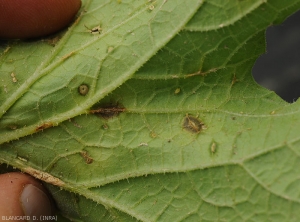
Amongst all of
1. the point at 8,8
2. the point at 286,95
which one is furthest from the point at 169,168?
the point at 286,95

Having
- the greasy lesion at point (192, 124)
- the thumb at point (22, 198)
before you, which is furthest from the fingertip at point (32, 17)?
the greasy lesion at point (192, 124)

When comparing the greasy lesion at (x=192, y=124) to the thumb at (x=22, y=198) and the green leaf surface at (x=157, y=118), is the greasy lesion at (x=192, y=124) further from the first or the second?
the thumb at (x=22, y=198)

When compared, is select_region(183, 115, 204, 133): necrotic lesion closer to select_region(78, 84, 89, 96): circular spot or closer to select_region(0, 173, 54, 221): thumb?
select_region(78, 84, 89, 96): circular spot

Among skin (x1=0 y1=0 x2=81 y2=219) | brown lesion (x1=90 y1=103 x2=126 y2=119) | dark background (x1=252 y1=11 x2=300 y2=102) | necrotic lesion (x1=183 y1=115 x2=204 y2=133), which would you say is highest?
skin (x1=0 y1=0 x2=81 y2=219)

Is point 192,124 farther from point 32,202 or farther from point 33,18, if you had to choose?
point 33,18

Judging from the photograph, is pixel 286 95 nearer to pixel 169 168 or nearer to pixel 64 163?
pixel 169 168

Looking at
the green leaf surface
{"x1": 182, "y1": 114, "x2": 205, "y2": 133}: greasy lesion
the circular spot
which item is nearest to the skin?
the green leaf surface

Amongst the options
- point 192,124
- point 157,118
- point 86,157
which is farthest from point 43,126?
point 192,124
